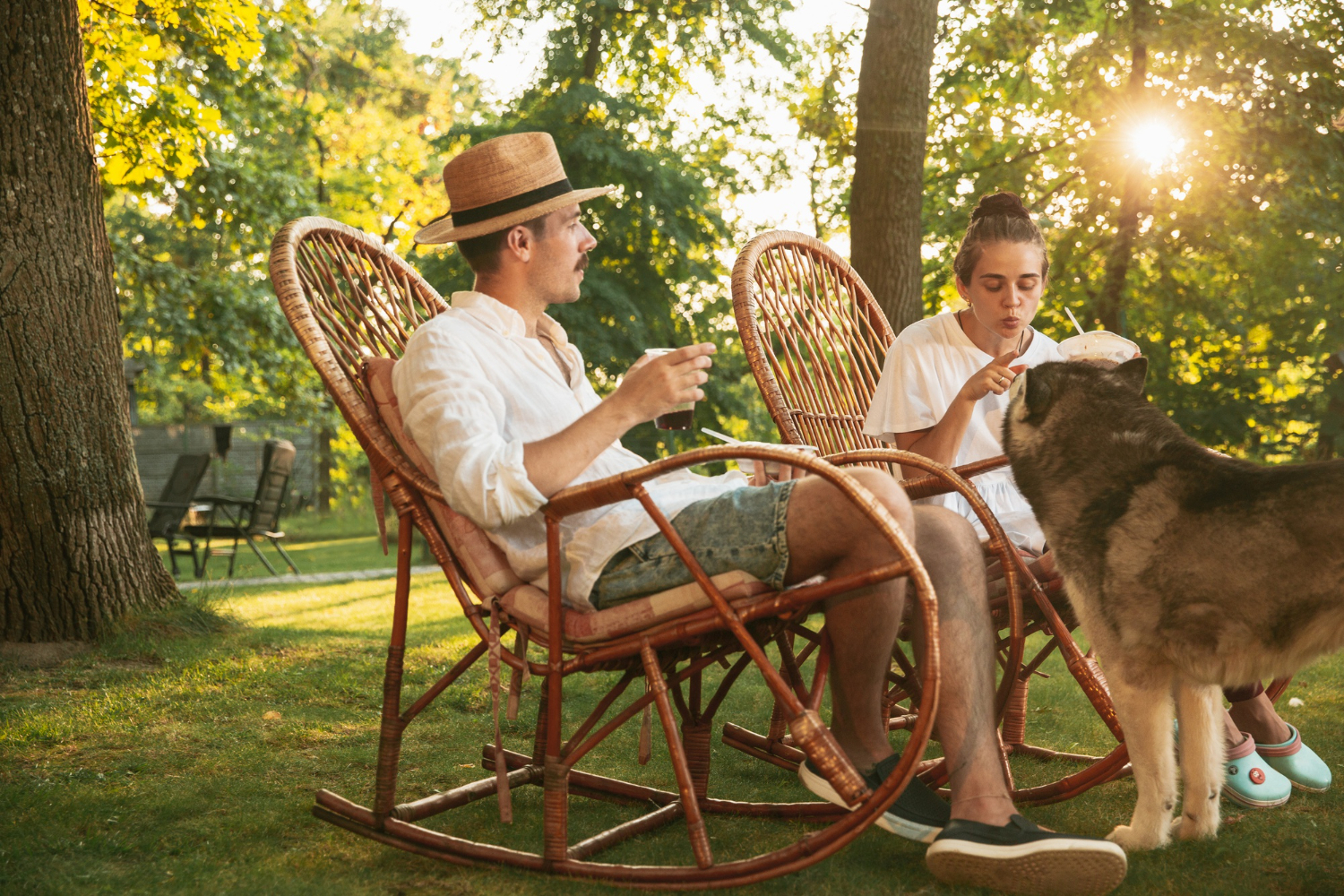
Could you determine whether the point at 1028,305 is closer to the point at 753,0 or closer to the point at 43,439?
the point at 43,439

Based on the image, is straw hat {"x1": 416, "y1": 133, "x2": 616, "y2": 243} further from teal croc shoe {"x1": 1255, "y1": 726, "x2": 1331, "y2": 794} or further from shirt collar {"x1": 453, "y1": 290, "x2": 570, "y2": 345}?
teal croc shoe {"x1": 1255, "y1": 726, "x2": 1331, "y2": 794}

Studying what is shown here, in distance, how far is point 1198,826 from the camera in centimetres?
211

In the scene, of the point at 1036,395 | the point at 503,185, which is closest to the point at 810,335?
the point at 1036,395

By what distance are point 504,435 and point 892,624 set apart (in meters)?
0.88

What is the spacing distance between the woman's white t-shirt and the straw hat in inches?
41.8

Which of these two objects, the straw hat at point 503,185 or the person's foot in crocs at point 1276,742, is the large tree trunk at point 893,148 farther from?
the straw hat at point 503,185

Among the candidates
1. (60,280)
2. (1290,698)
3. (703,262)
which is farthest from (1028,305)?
(703,262)

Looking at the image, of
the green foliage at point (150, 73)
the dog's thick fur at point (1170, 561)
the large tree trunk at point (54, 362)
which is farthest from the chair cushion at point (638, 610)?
the green foliage at point (150, 73)

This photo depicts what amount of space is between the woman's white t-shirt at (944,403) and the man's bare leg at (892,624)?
77 centimetres

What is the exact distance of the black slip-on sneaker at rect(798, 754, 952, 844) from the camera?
1942 millimetres

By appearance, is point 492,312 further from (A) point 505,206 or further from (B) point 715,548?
(B) point 715,548

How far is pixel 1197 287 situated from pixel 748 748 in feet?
30.0

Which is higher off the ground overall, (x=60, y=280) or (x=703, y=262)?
(x=703, y=262)

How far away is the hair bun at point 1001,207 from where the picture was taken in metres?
2.86
